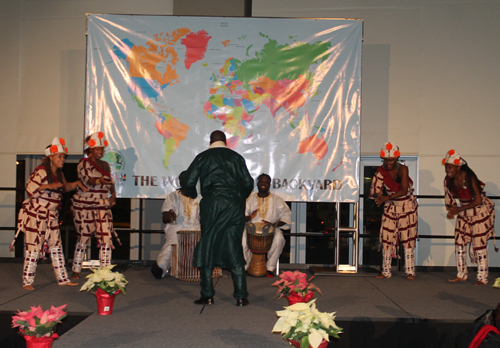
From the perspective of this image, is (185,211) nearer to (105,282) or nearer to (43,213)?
(43,213)

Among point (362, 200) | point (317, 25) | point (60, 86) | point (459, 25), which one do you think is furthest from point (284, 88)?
point (60, 86)

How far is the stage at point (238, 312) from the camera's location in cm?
338

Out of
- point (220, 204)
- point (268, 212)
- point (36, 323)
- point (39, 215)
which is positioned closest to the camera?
point (36, 323)

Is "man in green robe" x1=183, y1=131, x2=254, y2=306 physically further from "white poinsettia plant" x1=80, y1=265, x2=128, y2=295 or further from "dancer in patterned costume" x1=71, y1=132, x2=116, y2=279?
"dancer in patterned costume" x1=71, y1=132, x2=116, y2=279

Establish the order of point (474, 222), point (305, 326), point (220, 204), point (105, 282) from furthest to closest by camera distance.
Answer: point (474, 222) < point (220, 204) < point (105, 282) < point (305, 326)

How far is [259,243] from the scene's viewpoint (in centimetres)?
575

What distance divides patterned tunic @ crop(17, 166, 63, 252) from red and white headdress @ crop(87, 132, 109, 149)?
0.70m

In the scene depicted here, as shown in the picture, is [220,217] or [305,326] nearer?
[305,326]

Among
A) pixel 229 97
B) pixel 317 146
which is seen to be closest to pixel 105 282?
pixel 229 97

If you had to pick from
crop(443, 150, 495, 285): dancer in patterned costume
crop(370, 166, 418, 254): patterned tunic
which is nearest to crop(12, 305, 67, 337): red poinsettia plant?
crop(370, 166, 418, 254): patterned tunic

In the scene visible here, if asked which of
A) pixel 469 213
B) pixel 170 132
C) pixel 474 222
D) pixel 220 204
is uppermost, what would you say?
pixel 170 132

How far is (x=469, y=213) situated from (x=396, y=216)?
33.4 inches

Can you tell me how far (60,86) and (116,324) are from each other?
432cm

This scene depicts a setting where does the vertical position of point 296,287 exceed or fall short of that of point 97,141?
it falls short
